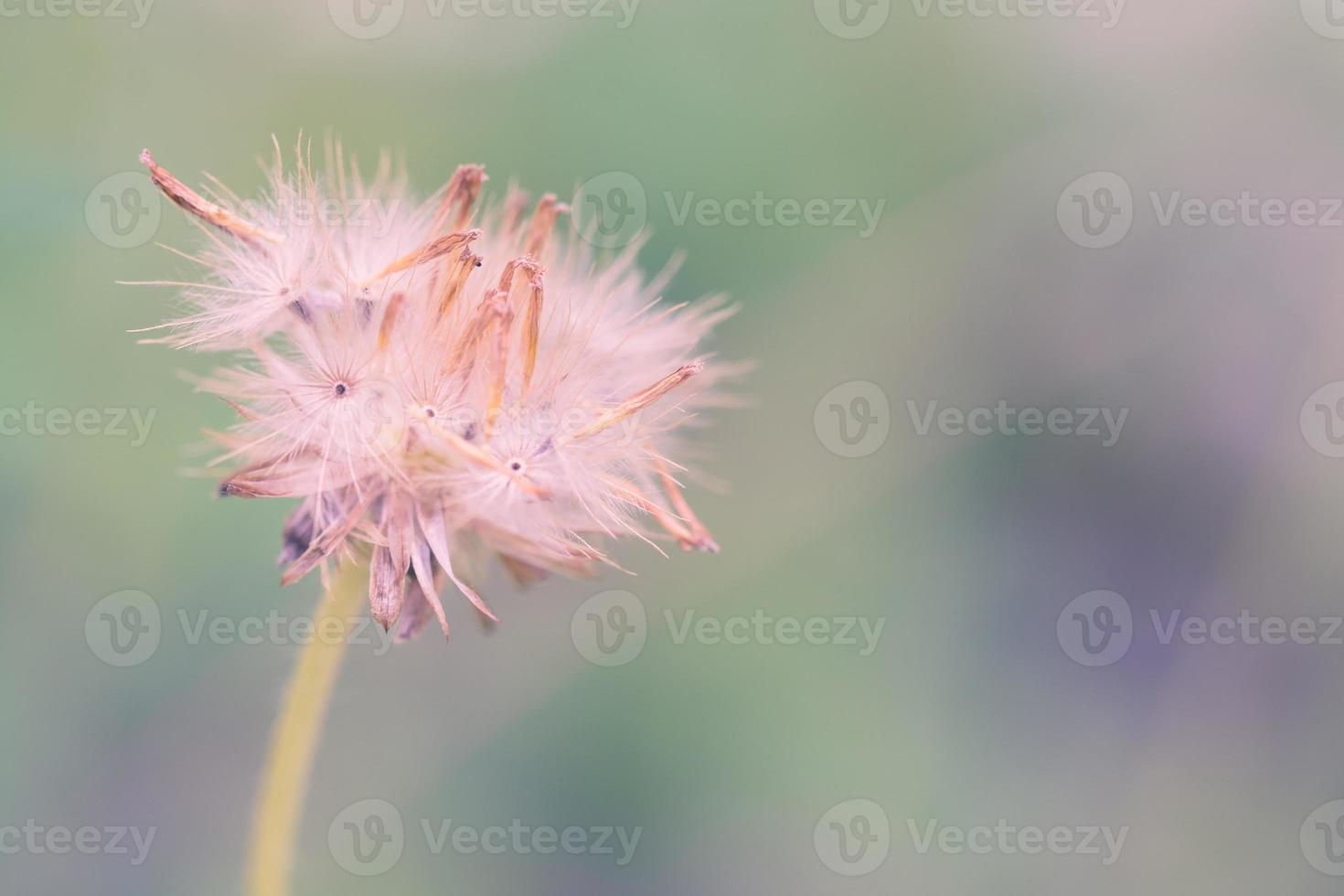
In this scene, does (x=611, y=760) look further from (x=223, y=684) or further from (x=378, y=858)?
(x=223, y=684)

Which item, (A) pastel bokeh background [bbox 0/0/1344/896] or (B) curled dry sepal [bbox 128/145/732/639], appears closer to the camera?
(B) curled dry sepal [bbox 128/145/732/639]

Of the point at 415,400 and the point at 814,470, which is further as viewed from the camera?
the point at 814,470

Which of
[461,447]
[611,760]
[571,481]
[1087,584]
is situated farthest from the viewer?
[1087,584]

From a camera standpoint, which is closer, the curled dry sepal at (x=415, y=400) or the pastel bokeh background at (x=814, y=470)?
the curled dry sepal at (x=415, y=400)

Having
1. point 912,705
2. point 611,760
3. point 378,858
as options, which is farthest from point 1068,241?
point 378,858
